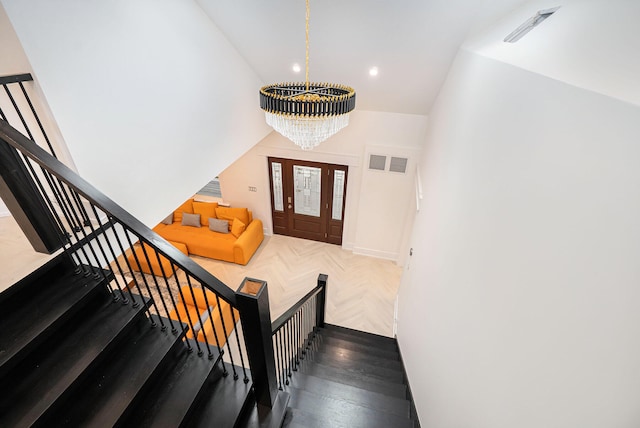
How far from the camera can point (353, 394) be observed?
107 inches

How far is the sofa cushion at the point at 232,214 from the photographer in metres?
6.36

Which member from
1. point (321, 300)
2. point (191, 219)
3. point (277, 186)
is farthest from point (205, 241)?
point (321, 300)

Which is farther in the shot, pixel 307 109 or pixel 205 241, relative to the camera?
pixel 205 241

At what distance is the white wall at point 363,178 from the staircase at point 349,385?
238cm

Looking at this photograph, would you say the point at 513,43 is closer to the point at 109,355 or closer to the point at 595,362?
the point at 595,362

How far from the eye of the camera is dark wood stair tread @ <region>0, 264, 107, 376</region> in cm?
141

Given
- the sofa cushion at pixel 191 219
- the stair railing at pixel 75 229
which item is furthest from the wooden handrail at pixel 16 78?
the sofa cushion at pixel 191 219

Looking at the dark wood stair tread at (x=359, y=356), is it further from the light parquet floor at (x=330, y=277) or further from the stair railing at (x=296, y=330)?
the light parquet floor at (x=330, y=277)

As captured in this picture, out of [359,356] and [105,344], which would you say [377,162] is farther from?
[105,344]

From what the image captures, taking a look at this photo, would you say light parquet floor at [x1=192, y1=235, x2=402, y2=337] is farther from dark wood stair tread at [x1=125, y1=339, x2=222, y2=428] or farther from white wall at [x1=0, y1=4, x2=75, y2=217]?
white wall at [x1=0, y1=4, x2=75, y2=217]

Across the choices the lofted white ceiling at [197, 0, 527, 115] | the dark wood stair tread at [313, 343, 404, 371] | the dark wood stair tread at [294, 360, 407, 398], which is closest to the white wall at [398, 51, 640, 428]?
the dark wood stair tread at [294, 360, 407, 398]

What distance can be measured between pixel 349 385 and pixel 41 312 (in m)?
2.54

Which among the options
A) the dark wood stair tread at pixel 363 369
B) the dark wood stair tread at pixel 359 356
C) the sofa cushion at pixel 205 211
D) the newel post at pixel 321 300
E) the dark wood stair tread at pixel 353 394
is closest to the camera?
the dark wood stair tread at pixel 353 394

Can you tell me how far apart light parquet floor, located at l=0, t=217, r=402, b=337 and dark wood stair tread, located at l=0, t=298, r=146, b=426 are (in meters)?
3.24
